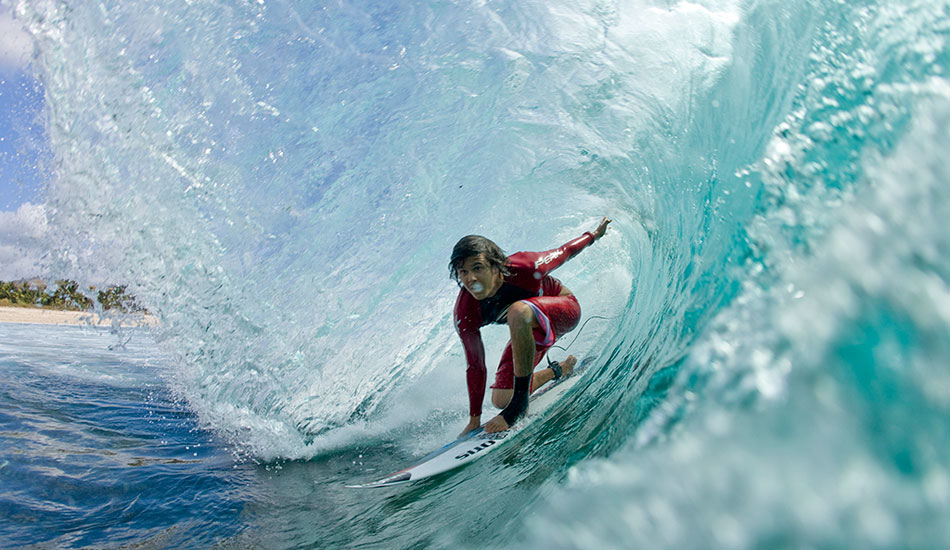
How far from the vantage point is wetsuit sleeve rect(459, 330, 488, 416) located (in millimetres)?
3439

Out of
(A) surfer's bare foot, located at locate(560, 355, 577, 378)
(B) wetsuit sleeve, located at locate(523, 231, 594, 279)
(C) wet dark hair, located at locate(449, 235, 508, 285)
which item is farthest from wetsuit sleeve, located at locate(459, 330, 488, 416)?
(A) surfer's bare foot, located at locate(560, 355, 577, 378)

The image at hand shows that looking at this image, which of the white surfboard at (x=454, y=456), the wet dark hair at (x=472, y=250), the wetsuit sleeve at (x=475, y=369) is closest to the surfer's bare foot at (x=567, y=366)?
the white surfboard at (x=454, y=456)

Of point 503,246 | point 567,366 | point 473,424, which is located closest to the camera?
point 473,424

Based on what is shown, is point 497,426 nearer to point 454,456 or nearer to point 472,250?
point 454,456

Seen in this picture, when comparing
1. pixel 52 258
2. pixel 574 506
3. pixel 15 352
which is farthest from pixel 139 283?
pixel 15 352

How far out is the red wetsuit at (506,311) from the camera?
3445mm

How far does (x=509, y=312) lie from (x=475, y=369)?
1.69 feet

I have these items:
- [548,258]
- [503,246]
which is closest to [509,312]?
[548,258]

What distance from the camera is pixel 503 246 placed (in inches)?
219

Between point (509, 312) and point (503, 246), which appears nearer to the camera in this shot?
point (509, 312)

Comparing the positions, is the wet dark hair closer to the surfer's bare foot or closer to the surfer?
the surfer

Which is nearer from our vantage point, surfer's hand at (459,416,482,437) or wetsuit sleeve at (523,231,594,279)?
surfer's hand at (459,416,482,437)

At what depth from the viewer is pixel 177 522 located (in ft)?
8.08

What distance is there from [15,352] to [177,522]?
835 centimetres
